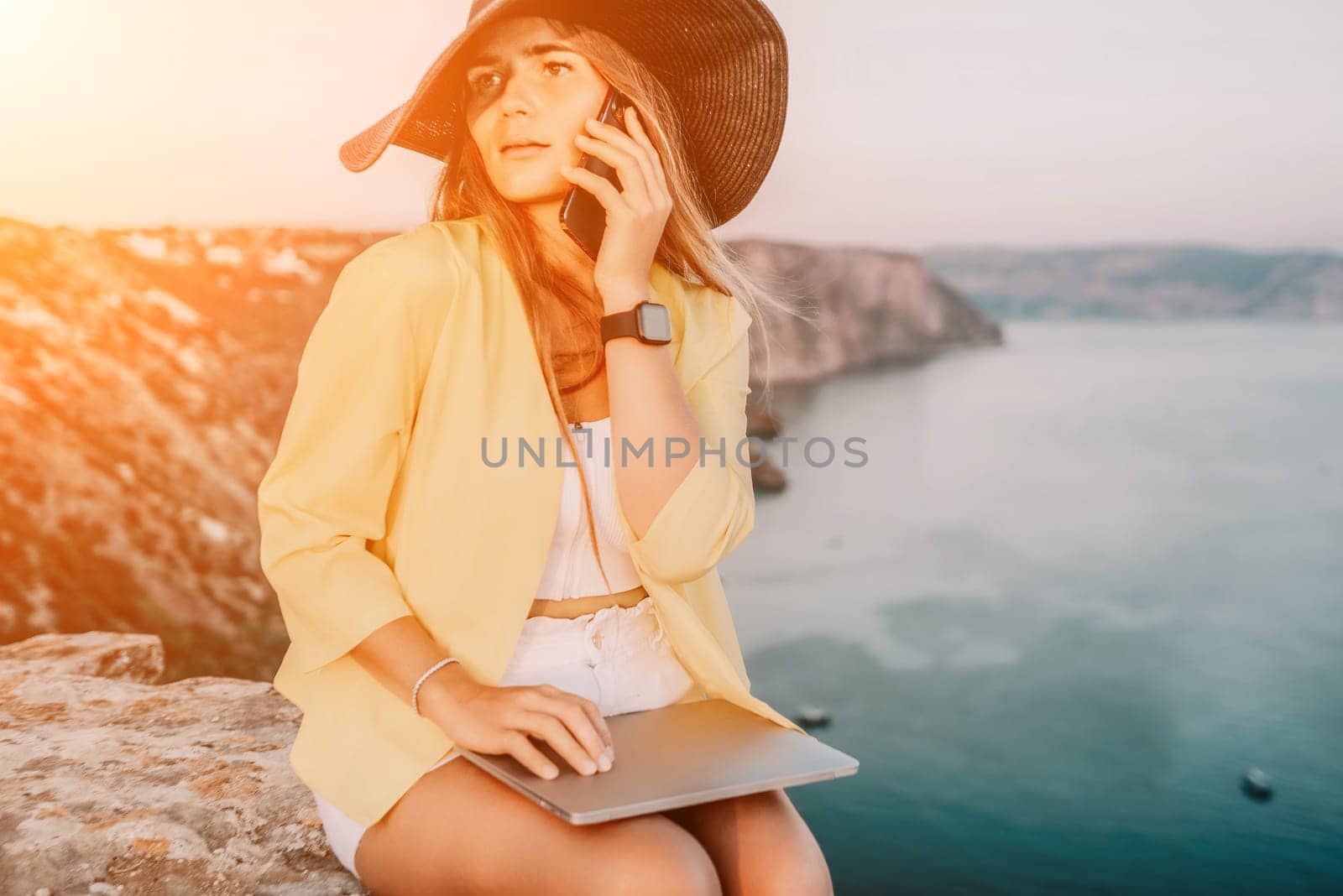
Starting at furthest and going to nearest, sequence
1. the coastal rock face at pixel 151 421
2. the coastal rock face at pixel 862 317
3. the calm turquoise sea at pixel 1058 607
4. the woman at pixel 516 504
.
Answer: the coastal rock face at pixel 862 317
the calm turquoise sea at pixel 1058 607
the coastal rock face at pixel 151 421
the woman at pixel 516 504

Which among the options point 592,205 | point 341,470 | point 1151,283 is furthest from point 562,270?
point 1151,283

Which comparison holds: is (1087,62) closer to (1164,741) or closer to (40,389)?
(1164,741)

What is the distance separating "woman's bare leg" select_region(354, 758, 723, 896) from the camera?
100cm

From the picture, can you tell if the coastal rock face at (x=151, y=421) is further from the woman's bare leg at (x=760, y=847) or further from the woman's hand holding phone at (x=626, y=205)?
the woman's bare leg at (x=760, y=847)

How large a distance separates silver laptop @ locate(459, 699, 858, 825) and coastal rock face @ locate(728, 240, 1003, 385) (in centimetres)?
241

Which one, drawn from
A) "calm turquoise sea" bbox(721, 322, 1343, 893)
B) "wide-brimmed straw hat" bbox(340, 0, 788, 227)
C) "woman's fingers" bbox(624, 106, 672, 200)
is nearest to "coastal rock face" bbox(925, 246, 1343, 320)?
"calm turquoise sea" bbox(721, 322, 1343, 893)

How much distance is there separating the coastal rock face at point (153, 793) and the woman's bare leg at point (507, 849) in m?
0.24

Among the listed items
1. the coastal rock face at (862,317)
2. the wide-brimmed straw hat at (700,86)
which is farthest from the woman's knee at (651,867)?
the coastal rock face at (862,317)

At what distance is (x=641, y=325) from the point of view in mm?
1259

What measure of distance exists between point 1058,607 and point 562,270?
2.59m

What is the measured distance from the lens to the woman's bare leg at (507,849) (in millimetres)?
1004

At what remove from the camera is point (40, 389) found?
266 centimetres

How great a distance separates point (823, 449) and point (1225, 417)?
138 cm

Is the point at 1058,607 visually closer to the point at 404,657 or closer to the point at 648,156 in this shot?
the point at 648,156
